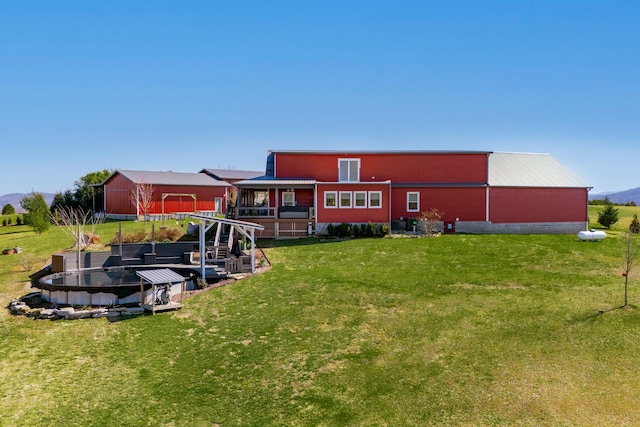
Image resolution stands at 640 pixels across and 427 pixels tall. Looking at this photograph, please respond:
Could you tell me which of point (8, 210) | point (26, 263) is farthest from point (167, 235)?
point (8, 210)

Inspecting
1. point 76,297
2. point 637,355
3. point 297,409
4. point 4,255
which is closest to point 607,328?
point 637,355

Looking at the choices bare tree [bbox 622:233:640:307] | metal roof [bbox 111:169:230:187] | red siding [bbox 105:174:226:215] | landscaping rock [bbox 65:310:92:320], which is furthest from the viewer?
metal roof [bbox 111:169:230:187]

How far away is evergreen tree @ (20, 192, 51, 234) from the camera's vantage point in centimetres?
3030

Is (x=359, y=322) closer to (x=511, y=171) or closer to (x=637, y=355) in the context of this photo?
(x=637, y=355)

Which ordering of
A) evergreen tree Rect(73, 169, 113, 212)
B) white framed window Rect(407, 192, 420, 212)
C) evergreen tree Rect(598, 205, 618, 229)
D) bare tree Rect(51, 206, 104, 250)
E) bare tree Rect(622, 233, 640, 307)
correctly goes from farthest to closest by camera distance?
evergreen tree Rect(73, 169, 113, 212) < evergreen tree Rect(598, 205, 618, 229) < white framed window Rect(407, 192, 420, 212) < bare tree Rect(51, 206, 104, 250) < bare tree Rect(622, 233, 640, 307)

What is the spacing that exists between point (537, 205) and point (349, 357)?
26.2 meters

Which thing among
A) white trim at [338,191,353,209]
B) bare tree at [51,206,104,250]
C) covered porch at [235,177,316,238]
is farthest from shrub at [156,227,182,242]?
white trim at [338,191,353,209]

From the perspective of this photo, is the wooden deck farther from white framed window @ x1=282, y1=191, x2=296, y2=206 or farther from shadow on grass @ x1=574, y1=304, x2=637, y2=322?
white framed window @ x1=282, y1=191, x2=296, y2=206

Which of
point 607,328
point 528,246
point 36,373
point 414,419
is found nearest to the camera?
point 414,419

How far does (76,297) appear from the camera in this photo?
15328 mm

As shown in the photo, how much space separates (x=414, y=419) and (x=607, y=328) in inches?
278

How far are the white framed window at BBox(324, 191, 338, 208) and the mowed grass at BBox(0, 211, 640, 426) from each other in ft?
35.3

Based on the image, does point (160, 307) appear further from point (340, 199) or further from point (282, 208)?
point (340, 199)

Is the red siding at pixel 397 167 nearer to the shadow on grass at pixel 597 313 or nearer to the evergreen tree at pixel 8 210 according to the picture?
the shadow on grass at pixel 597 313
